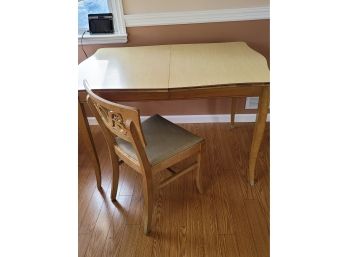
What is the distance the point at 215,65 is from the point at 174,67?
0.73 feet

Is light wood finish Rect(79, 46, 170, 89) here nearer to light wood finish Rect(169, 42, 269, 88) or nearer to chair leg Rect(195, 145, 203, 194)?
light wood finish Rect(169, 42, 269, 88)

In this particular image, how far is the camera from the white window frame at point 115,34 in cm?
170

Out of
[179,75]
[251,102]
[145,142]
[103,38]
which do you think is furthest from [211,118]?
[145,142]

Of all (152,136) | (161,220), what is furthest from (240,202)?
(152,136)

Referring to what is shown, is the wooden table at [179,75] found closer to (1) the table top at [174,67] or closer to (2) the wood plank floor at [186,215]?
(1) the table top at [174,67]

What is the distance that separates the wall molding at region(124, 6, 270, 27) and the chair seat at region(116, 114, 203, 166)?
0.78m

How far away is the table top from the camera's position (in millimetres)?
1214

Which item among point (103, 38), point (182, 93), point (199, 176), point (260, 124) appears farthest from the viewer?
point (103, 38)

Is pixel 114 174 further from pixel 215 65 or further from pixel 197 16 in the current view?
pixel 197 16

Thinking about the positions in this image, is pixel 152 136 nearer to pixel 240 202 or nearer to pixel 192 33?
pixel 240 202

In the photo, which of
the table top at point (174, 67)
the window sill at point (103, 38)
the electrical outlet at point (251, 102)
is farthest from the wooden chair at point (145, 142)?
the electrical outlet at point (251, 102)

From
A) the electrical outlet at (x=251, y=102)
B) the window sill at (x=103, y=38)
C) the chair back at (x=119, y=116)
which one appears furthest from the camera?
the electrical outlet at (x=251, y=102)

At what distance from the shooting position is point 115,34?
1.79 m
